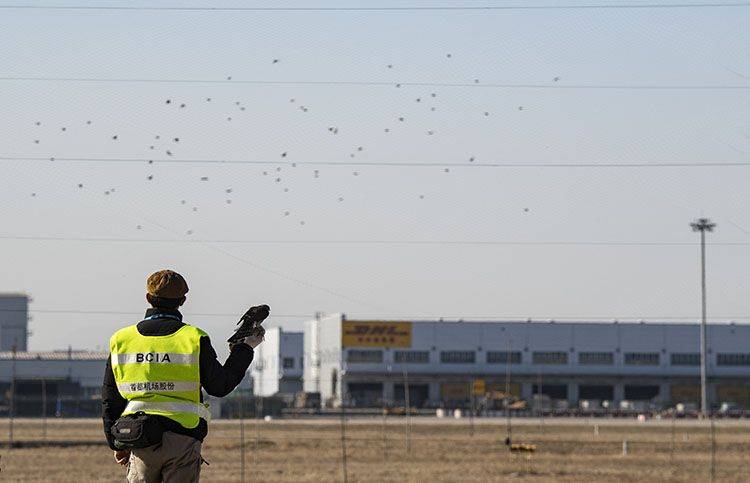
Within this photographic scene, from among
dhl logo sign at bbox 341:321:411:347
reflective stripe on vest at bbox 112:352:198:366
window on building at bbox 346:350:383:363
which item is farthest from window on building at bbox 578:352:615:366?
reflective stripe on vest at bbox 112:352:198:366

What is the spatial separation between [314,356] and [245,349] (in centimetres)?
14562

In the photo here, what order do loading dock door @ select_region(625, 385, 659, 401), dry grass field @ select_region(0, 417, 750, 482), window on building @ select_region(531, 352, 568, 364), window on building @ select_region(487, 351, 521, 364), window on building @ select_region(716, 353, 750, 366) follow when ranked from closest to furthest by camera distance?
dry grass field @ select_region(0, 417, 750, 482), window on building @ select_region(487, 351, 521, 364), window on building @ select_region(531, 352, 568, 364), window on building @ select_region(716, 353, 750, 366), loading dock door @ select_region(625, 385, 659, 401)

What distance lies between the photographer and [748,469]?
57219 mm

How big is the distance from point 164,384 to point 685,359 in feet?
455

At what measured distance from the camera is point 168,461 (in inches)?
424

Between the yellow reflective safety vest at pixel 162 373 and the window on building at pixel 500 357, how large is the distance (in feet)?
438

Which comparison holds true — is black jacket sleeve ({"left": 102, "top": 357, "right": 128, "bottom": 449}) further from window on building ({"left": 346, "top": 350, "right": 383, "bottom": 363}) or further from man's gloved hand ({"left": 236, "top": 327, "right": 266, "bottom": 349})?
window on building ({"left": 346, "top": 350, "right": 383, "bottom": 363})

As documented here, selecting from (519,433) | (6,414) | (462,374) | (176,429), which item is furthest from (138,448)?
(462,374)

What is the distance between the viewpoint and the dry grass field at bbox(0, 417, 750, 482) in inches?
1996

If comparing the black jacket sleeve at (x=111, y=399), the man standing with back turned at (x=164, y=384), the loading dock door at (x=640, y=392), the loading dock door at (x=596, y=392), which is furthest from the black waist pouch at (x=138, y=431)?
the loading dock door at (x=640, y=392)

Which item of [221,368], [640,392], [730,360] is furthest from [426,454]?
[730,360]

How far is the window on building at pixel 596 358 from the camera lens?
145 meters

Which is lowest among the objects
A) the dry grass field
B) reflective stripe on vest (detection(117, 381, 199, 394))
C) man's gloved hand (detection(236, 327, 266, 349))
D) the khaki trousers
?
the dry grass field

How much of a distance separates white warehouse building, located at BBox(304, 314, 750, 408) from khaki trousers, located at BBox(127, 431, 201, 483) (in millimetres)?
133436
